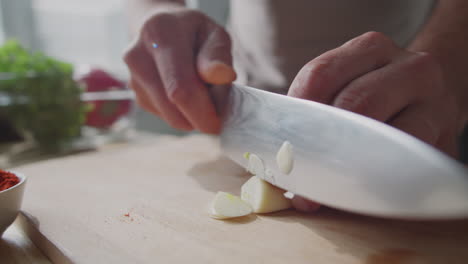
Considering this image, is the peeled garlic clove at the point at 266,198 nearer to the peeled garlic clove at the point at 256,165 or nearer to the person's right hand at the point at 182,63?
the peeled garlic clove at the point at 256,165

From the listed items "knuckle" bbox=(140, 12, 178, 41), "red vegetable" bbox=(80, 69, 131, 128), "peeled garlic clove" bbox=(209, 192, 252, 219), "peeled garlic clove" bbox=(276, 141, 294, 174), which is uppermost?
"knuckle" bbox=(140, 12, 178, 41)

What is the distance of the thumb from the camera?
69cm

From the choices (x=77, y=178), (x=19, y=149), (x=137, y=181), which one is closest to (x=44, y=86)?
(x=19, y=149)

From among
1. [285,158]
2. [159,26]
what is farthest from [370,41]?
[159,26]

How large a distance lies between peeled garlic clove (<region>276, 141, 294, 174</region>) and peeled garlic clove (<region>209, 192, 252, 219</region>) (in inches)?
3.4

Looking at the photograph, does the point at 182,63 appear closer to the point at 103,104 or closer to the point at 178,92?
the point at 178,92

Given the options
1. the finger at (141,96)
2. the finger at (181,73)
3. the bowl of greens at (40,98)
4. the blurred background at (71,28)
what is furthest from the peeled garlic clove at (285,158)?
the blurred background at (71,28)

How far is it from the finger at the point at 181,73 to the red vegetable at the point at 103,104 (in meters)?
0.60

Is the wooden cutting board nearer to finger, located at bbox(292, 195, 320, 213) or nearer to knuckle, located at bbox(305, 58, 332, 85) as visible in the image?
finger, located at bbox(292, 195, 320, 213)

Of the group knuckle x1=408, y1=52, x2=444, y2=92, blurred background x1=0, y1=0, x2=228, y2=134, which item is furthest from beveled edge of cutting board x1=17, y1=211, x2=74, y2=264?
blurred background x1=0, y1=0, x2=228, y2=134

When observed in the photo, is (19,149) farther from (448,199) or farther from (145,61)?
(448,199)

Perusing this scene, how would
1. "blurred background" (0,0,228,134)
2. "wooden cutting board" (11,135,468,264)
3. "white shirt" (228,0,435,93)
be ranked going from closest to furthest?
"wooden cutting board" (11,135,468,264) → "white shirt" (228,0,435,93) → "blurred background" (0,0,228,134)

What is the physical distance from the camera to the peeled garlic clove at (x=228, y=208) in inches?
20.6

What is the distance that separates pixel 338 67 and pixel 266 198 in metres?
0.22
